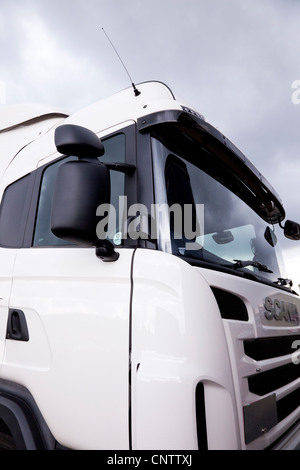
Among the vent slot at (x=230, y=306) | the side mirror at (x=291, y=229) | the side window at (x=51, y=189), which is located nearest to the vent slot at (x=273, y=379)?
the vent slot at (x=230, y=306)

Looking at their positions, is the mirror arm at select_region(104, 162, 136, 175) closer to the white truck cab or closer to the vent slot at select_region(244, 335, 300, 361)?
the white truck cab

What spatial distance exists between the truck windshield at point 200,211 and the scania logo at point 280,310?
0.55 ft

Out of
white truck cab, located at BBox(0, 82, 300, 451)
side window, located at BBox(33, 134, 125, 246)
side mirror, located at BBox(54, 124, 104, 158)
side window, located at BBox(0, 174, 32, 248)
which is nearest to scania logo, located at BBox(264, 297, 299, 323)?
white truck cab, located at BBox(0, 82, 300, 451)

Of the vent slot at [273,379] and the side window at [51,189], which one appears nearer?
the vent slot at [273,379]

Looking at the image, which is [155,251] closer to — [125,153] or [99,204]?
[99,204]

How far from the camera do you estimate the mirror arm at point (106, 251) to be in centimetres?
141

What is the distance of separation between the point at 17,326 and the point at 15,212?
0.83m

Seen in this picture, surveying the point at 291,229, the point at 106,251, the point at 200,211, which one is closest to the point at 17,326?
the point at 106,251

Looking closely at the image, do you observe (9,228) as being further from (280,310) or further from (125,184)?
(280,310)

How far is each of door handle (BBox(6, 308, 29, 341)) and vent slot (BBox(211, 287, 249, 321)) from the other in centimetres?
100

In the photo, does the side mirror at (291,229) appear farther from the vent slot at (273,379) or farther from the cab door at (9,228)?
the cab door at (9,228)

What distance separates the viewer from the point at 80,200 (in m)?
1.32

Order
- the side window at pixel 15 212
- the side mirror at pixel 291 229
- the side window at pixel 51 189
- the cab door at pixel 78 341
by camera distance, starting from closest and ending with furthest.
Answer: the cab door at pixel 78 341
the side window at pixel 51 189
the side window at pixel 15 212
the side mirror at pixel 291 229

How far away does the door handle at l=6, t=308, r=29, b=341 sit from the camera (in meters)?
1.65
